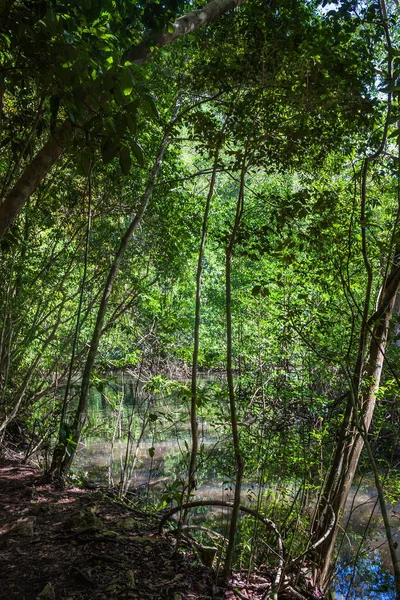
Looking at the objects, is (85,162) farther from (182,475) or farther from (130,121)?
(182,475)

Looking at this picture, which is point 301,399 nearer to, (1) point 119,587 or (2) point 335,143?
(2) point 335,143

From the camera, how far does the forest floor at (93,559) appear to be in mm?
2648

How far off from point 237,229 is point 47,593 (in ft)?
8.05

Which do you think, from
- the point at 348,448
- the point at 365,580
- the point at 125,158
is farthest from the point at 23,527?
the point at 365,580

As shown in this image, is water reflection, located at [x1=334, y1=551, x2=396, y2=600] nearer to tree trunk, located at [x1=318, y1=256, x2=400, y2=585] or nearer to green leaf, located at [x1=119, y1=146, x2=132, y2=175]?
tree trunk, located at [x1=318, y1=256, x2=400, y2=585]

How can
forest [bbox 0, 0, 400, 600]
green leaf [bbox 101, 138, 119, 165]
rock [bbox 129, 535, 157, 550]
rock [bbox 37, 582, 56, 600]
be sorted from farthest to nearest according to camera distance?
rock [bbox 129, 535, 157, 550], rock [bbox 37, 582, 56, 600], forest [bbox 0, 0, 400, 600], green leaf [bbox 101, 138, 119, 165]

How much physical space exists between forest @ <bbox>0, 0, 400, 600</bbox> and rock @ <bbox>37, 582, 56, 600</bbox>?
52mm

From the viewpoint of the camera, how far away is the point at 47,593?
251cm

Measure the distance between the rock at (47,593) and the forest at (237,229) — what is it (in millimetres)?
52

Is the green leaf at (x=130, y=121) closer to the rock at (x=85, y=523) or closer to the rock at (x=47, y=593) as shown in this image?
the rock at (x=47, y=593)

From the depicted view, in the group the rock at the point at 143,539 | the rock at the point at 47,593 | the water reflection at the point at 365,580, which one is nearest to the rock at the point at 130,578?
the rock at the point at 47,593

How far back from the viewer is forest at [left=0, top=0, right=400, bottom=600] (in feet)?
7.77

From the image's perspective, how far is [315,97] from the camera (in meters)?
3.58

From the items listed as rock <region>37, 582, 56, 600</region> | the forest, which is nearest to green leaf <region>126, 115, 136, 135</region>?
the forest
